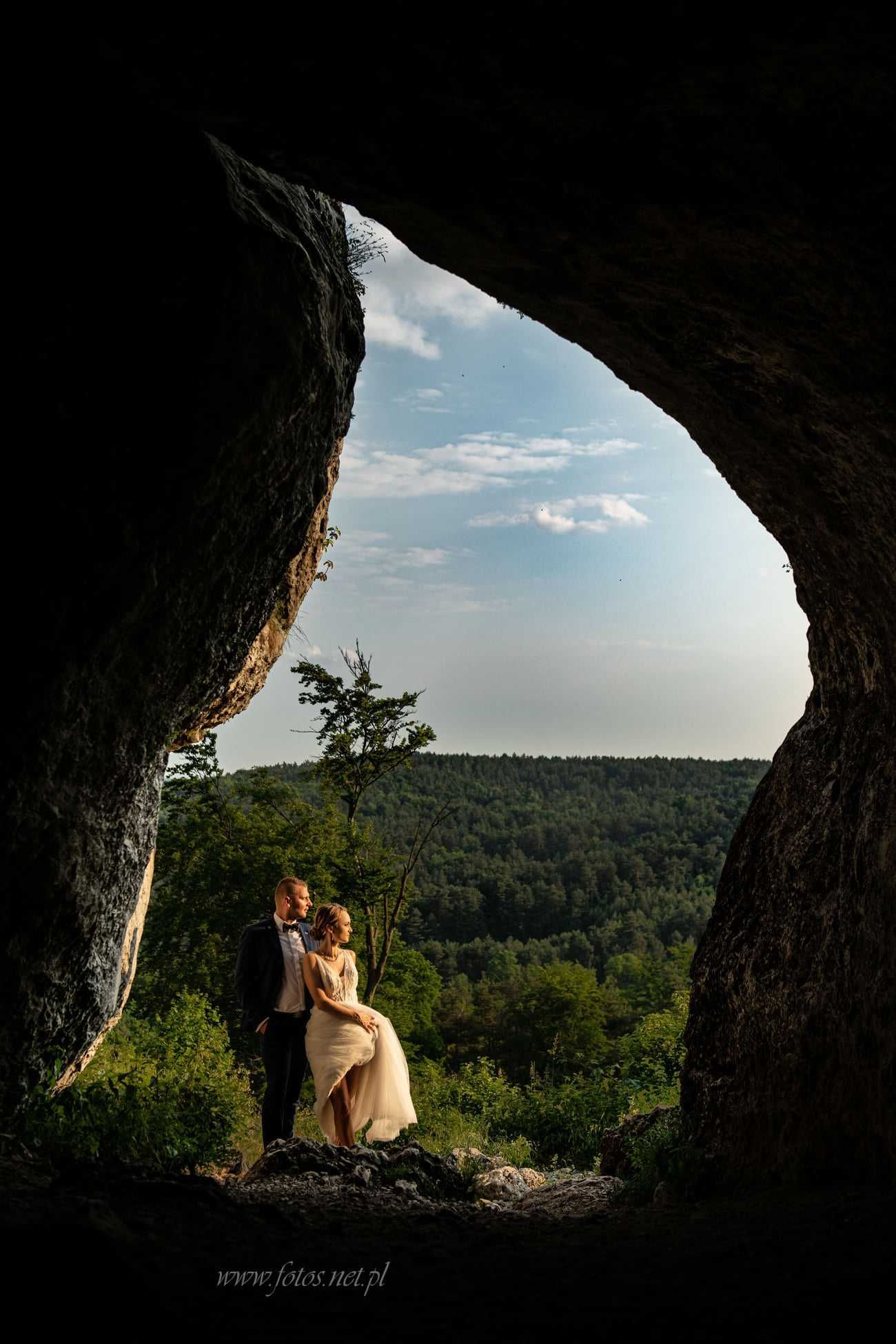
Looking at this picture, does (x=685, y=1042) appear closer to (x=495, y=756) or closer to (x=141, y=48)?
(x=141, y=48)

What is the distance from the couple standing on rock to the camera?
286 inches

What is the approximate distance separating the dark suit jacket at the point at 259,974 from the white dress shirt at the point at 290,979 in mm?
27

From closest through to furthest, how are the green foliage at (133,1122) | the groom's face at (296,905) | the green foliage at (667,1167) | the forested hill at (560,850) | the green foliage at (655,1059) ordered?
Answer: the green foliage at (133,1122) < the green foliage at (667,1167) < the groom's face at (296,905) < the green foliage at (655,1059) < the forested hill at (560,850)

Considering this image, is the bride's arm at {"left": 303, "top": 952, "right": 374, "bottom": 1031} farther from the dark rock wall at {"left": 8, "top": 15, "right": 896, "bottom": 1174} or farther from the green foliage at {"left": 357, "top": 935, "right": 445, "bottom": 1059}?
the green foliage at {"left": 357, "top": 935, "right": 445, "bottom": 1059}

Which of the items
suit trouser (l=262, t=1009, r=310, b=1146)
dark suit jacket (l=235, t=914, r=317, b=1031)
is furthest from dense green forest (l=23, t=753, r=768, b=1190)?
dark suit jacket (l=235, t=914, r=317, b=1031)

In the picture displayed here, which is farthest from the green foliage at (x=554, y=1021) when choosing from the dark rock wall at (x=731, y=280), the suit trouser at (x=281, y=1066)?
the dark rock wall at (x=731, y=280)

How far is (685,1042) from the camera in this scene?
6.94 metres

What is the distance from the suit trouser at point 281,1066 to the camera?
24.0ft

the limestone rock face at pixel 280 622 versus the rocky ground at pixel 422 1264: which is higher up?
the limestone rock face at pixel 280 622

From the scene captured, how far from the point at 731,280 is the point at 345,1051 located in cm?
595

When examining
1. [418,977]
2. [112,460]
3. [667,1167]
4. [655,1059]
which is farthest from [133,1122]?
[418,977]

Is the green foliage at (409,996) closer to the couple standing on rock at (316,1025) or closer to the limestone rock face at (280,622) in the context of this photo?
the couple standing on rock at (316,1025)

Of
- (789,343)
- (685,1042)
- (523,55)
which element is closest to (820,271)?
(789,343)

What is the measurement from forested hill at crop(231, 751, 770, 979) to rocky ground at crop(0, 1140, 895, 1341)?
29.0 m
